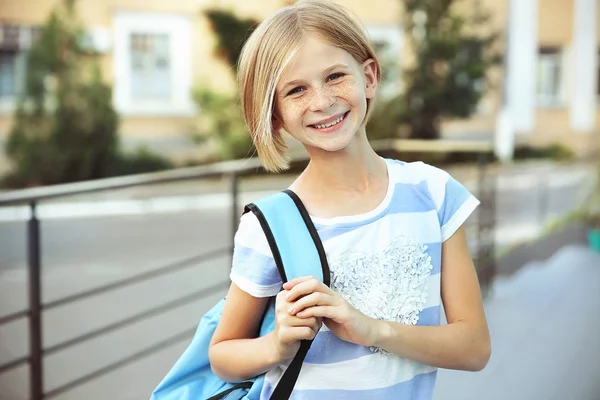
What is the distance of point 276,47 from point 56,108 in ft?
27.0

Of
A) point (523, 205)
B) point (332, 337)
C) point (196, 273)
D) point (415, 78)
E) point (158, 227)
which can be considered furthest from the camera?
point (415, 78)

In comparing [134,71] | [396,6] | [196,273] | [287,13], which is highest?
[396,6]

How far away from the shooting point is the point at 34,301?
1.91m

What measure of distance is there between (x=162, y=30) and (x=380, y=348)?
31.7 ft

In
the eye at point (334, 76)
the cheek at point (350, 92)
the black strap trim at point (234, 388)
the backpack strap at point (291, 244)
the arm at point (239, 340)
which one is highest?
the eye at point (334, 76)

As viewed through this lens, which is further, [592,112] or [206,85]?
[592,112]

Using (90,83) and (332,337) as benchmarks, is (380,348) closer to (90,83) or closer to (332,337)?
(332,337)

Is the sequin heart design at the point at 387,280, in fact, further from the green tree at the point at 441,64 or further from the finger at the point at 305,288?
the green tree at the point at 441,64

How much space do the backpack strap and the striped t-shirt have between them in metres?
0.01

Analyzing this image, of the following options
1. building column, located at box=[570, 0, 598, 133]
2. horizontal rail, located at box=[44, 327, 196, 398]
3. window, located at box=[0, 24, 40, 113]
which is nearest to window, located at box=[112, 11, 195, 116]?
window, located at box=[0, 24, 40, 113]

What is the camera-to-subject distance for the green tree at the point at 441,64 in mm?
10148

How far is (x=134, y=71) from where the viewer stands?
965cm

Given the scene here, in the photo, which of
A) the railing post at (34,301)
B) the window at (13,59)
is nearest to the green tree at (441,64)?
the window at (13,59)

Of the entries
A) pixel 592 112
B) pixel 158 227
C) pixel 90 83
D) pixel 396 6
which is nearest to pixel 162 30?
pixel 90 83
